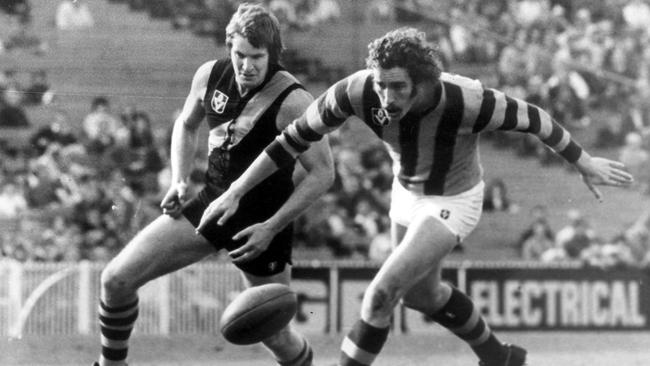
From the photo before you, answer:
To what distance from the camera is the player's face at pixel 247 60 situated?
5176mm

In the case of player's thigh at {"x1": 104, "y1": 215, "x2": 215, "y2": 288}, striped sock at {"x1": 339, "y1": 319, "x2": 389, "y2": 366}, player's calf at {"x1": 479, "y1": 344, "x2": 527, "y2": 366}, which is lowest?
player's calf at {"x1": 479, "y1": 344, "x2": 527, "y2": 366}

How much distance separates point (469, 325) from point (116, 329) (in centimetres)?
180

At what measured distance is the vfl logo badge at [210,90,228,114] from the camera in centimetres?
538

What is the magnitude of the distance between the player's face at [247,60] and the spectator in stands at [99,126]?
18.1 ft

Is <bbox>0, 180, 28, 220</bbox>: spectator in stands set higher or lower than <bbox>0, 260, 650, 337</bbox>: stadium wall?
higher

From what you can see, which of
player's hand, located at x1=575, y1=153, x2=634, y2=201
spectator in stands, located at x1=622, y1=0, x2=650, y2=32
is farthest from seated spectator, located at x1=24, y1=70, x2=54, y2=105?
spectator in stands, located at x1=622, y1=0, x2=650, y2=32

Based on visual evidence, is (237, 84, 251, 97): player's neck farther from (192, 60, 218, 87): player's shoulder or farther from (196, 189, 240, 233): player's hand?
(196, 189, 240, 233): player's hand

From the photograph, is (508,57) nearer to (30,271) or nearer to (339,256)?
(339,256)

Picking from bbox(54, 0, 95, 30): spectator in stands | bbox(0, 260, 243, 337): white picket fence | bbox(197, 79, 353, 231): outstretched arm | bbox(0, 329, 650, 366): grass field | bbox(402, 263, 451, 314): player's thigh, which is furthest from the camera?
bbox(54, 0, 95, 30): spectator in stands

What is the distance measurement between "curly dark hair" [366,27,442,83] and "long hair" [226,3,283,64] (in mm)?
471

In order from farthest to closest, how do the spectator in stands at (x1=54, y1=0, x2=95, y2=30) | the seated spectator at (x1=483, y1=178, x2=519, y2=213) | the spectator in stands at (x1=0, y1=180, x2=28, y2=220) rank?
the seated spectator at (x1=483, y1=178, x2=519, y2=213), the spectator in stands at (x1=54, y1=0, x2=95, y2=30), the spectator in stands at (x1=0, y1=180, x2=28, y2=220)

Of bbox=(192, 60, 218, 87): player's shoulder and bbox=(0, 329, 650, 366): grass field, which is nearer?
bbox=(192, 60, 218, 87): player's shoulder

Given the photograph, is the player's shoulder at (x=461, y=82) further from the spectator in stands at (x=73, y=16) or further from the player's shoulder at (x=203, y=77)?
the spectator in stands at (x=73, y=16)

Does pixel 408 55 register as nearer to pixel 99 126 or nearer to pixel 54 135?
pixel 99 126
